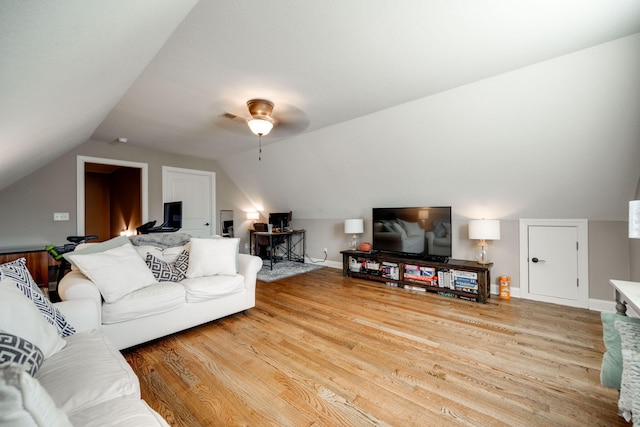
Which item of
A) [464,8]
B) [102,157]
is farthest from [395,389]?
[102,157]

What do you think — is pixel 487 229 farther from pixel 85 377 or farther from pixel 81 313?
pixel 81 313

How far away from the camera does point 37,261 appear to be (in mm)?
3309

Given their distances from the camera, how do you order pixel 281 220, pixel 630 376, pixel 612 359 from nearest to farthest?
pixel 630 376 < pixel 612 359 < pixel 281 220

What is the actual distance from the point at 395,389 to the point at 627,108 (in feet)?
9.68

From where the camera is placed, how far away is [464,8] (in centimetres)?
155

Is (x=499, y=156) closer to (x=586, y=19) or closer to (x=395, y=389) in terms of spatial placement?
(x=586, y=19)

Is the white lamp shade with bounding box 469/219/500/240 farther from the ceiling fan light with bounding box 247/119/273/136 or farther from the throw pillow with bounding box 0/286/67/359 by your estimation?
the throw pillow with bounding box 0/286/67/359

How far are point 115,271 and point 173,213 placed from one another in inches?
121

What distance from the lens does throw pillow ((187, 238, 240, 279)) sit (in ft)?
8.63

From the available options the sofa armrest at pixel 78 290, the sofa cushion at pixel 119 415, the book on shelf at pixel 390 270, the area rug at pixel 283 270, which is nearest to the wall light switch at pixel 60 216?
the sofa armrest at pixel 78 290

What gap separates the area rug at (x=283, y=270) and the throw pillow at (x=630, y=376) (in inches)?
146

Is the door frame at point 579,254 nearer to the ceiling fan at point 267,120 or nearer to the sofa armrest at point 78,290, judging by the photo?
the ceiling fan at point 267,120

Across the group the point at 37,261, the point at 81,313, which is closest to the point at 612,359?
the point at 81,313

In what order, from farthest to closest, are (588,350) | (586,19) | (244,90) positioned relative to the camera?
(244,90)
(588,350)
(586,19)
